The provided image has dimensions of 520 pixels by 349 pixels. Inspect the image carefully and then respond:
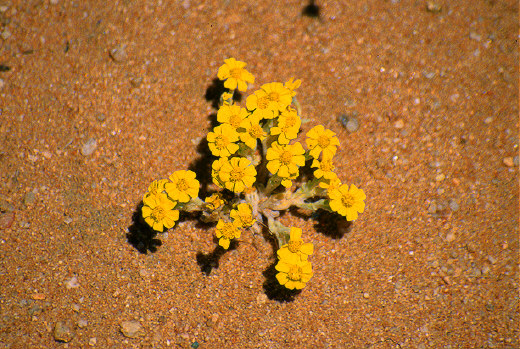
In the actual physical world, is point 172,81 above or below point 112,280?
above

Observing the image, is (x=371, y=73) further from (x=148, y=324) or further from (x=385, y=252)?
(x=148, y=324)

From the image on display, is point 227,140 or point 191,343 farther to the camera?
point 191,343

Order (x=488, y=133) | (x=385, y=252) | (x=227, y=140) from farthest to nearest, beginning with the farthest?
(x=488, y=133), (x=385, y=252), (x=227, y=140)

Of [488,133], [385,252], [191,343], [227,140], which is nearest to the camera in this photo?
[227,140]

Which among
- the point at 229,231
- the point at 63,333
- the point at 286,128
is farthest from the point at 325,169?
the point at 63,333

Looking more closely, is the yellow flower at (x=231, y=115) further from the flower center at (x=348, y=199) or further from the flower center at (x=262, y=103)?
the flower center at (x=348, y=199)

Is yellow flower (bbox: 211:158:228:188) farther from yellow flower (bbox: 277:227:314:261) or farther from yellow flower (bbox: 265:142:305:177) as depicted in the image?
yellow flower (bbox: 277:227:314:261)

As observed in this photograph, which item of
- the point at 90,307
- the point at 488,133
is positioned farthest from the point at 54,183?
the point at 488,133
